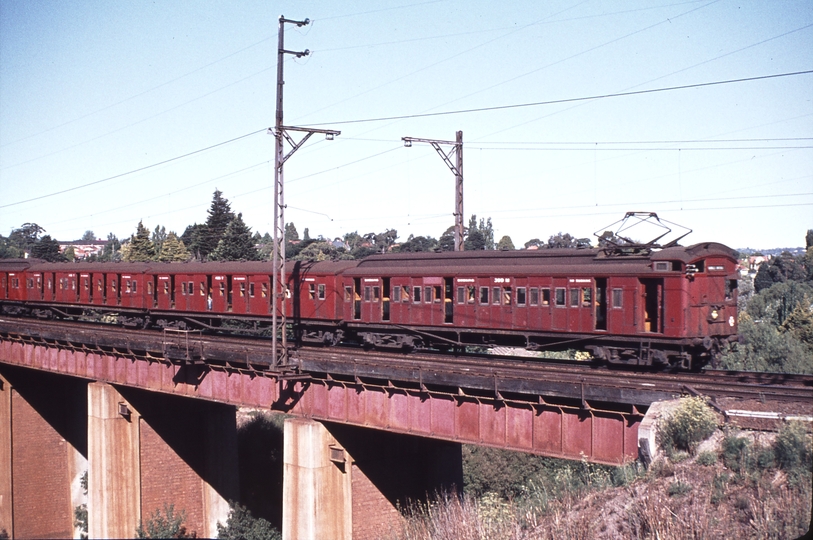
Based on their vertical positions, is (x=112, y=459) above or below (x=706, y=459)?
below

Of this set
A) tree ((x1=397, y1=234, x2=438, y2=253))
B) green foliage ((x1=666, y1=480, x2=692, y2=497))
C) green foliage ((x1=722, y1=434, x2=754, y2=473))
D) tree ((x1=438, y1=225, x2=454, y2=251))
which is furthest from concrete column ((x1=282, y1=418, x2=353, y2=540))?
tree ((x1=438, y1=225, x2=454, y2=251))

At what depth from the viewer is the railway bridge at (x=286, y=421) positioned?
732 inches

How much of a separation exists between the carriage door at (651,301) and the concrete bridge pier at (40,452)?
107 ft

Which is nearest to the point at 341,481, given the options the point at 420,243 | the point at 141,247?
the point at 141,247

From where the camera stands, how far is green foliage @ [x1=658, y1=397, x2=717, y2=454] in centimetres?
1532

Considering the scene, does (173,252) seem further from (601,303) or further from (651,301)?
(651,301)

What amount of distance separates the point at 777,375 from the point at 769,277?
302ft

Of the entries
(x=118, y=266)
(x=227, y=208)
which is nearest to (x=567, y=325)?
(x=118, y=266)

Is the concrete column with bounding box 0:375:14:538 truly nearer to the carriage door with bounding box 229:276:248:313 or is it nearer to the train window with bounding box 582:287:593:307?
the carriage door with bounding box 229:276:248:313

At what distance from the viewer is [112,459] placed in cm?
3247

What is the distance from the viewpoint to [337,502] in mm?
24031

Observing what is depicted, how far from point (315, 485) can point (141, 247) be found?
7270 cm

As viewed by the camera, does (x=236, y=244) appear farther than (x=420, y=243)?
No

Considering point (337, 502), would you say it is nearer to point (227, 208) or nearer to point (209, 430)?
point (209, 430)
